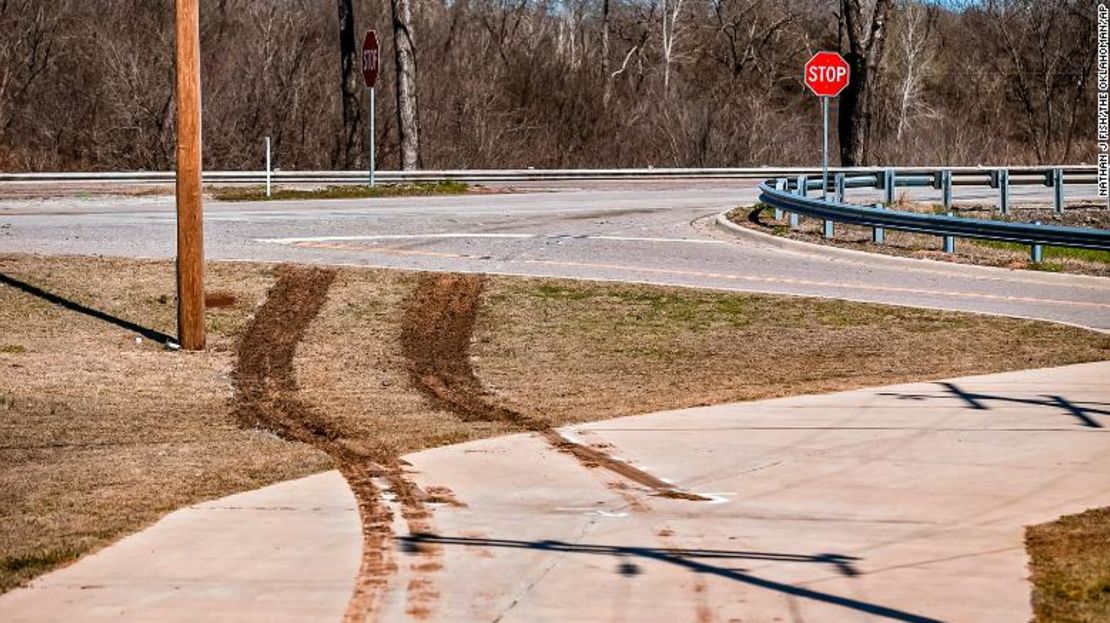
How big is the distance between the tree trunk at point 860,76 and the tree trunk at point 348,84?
42.5 feet

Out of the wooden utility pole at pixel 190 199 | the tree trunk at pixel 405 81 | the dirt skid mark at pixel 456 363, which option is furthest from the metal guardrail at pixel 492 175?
the wooden utility pole at pixel 190 199

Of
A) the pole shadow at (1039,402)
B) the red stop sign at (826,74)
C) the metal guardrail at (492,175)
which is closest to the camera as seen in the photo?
the pole shadow at (1039,402)

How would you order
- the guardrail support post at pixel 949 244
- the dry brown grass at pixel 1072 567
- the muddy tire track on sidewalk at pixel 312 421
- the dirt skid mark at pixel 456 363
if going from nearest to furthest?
the dry brown grass at pixel 1072 567 → the muddy tire track on sidewalk at pixel 312 421 → the dirt skid mark at pixel 456 363 → the guardrail support post at pixel 949 244

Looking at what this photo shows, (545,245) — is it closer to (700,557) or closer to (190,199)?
(190,199)

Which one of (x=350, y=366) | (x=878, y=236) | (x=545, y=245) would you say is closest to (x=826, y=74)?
(x=878, y=236)

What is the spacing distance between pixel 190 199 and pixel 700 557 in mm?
10690

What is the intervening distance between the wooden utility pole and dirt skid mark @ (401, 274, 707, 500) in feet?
7.65

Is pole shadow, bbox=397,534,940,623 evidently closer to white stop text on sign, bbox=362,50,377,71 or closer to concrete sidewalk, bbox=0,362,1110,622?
concrete sidewalk, bbox=0,362,1110,622

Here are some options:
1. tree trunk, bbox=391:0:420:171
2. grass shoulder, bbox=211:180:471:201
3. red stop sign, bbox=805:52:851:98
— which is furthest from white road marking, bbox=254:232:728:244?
tree trunk, bbox=391:0:420:171

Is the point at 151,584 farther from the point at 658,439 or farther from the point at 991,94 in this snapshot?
the point at 991,94

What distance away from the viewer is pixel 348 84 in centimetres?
4612

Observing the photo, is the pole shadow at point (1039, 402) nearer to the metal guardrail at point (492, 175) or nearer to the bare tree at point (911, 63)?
the metal guardrail at point (492, 175)

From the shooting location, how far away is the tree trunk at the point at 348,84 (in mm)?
45500

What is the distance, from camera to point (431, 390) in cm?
1630
